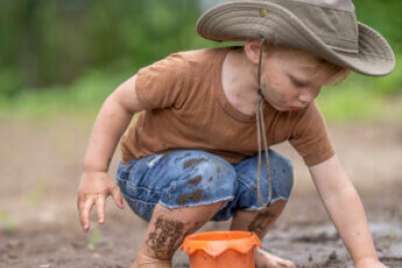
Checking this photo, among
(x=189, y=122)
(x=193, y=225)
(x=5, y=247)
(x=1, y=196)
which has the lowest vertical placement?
(x=1, y=196)

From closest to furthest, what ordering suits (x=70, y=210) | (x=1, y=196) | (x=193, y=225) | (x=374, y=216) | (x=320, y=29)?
(x=320, y=29)
(x=193, y=225)
(x=374, y=216)
(x=70, y=210)
(x=1, y=196)

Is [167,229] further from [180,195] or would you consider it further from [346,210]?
[346,210]

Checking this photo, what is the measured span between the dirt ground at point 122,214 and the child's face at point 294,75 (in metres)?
0.86

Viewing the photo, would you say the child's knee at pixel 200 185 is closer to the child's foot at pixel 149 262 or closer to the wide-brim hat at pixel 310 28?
the child's foot at pixel 149 262

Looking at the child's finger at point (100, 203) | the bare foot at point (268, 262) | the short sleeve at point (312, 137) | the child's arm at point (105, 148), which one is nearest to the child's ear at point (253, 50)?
the short sleeve at point (312, 137)

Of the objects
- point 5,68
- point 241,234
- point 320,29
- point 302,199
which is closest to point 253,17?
point 320,29

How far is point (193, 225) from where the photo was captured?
2.95 meters

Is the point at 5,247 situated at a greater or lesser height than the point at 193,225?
lesser

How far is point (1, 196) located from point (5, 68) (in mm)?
19091

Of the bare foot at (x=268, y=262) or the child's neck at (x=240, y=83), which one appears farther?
the bare foot at (x=268, y=262)

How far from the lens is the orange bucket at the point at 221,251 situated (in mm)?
2691

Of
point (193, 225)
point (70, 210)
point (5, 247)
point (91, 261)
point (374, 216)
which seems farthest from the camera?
point (70, 210)

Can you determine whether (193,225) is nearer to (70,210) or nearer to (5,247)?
(5,247)

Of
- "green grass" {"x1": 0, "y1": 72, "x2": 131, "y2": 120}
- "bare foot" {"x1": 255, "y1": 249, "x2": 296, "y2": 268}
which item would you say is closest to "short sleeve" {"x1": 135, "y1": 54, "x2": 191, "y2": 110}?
"bare foot" {"x1": 255, "y1": 249, "x2": 296, "y2": 268}
